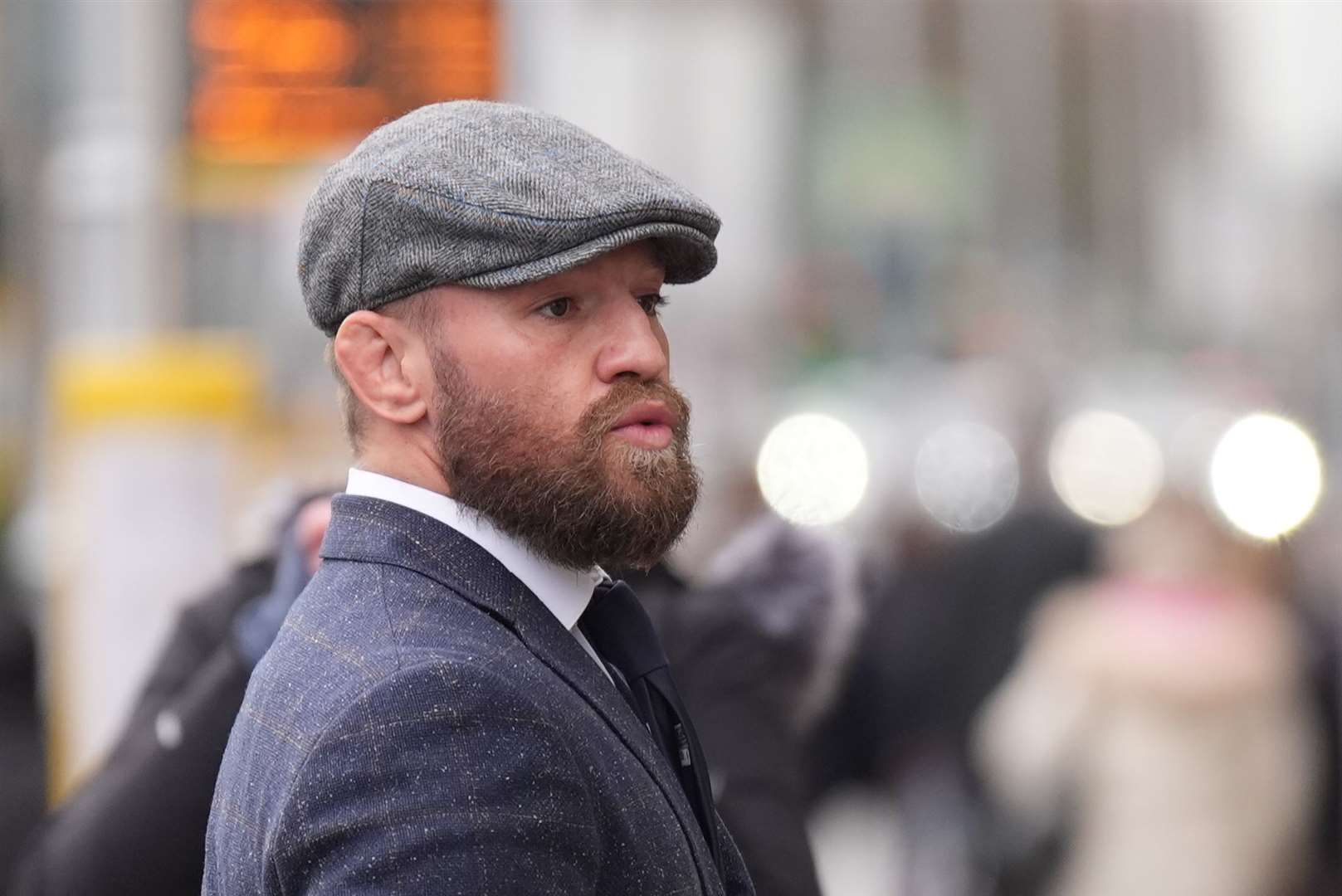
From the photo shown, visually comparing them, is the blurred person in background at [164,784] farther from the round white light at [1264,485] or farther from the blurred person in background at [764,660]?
the round white light at [1264,485]

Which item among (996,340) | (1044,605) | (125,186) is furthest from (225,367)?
(996,340)

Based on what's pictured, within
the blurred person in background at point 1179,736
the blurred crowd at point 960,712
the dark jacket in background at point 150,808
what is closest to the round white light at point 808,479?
the blurred crowd at point 960,712

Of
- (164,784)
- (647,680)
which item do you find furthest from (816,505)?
(647,680)

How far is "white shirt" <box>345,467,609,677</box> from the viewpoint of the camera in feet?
6.16

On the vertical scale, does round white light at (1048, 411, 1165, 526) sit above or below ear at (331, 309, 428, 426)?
below

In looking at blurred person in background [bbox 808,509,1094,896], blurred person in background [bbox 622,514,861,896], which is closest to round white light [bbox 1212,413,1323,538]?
blurred person in background [bbox 808,509,1094,896]

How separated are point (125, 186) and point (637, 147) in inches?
586

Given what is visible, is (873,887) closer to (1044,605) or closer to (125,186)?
(1044,605)

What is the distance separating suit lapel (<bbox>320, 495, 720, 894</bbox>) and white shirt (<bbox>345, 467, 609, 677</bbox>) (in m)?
0.01

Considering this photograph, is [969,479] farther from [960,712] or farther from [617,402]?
[617,402]

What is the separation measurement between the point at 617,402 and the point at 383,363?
0.77ft

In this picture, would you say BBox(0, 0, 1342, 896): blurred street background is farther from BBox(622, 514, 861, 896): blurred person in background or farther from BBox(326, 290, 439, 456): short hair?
BBox(326, 290, 439, 456): short hair

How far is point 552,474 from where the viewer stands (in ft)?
6.02

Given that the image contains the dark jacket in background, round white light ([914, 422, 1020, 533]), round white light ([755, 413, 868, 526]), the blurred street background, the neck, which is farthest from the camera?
round white light ([914, 422, 1020, 533])
